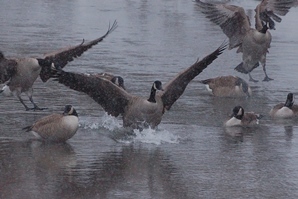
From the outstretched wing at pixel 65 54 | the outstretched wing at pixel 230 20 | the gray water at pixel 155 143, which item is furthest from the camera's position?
the outstretched wing at pixel 230 20

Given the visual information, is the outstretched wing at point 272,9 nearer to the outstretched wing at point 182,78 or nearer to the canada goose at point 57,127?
the outstretched wing at point 182,78

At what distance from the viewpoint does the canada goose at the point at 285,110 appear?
1046 centimetres

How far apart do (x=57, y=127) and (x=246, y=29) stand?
6.49m

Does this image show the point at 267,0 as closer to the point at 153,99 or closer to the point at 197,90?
the point at 197,90

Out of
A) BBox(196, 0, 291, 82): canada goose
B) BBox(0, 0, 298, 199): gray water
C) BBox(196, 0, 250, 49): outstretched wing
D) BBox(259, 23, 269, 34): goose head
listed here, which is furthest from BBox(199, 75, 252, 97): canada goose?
BBox(196, 0, 250, 49): outstretched wing

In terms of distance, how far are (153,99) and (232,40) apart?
5493mm

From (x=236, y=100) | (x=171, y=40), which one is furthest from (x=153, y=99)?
(x=171, y=40)

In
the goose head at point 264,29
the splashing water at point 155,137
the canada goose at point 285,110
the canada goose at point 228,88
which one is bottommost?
the canada goose at point 228,88

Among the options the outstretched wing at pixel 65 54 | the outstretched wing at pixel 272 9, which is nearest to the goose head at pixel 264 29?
the outstretched wing at pixel 272 9

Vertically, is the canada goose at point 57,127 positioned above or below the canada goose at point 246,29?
above

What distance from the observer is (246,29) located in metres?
14.2

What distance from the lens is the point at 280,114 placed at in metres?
10.5

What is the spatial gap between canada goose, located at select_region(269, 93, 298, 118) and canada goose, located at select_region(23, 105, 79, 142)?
9.76 ft

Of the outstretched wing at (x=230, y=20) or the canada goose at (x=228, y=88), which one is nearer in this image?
the canada goose at (x=228, y=88)
